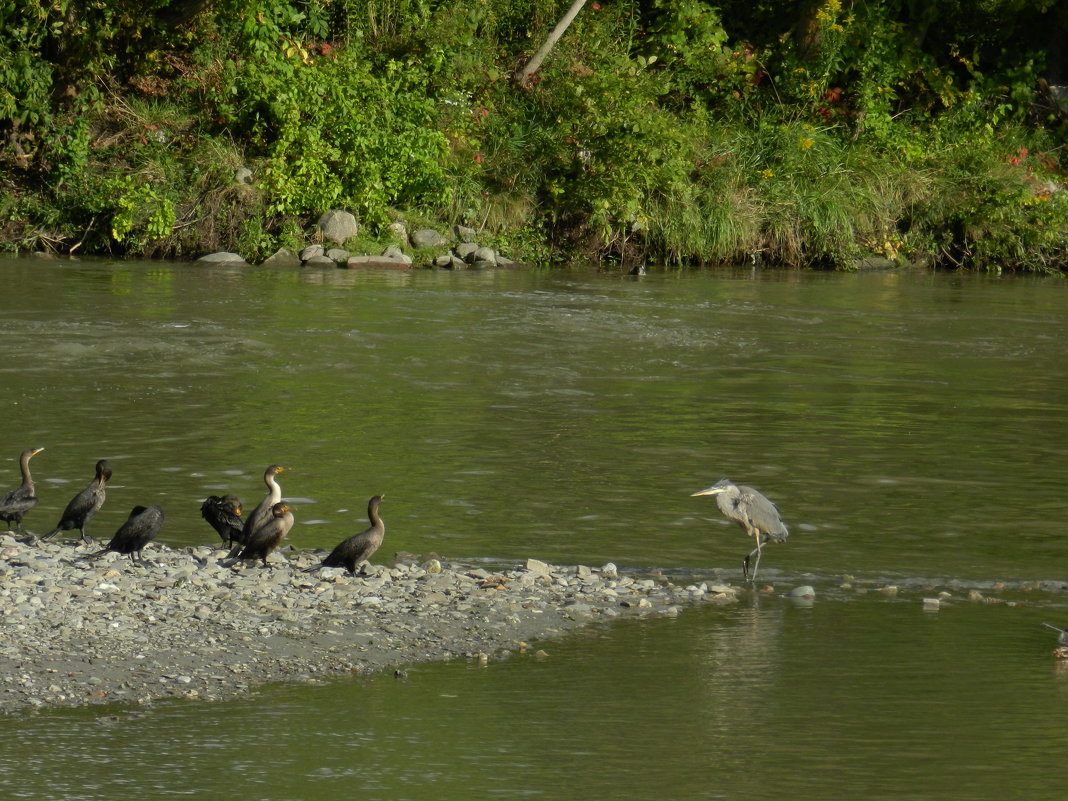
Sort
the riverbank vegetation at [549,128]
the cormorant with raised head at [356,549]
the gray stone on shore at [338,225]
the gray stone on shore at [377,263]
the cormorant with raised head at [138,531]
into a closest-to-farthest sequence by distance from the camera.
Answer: the cormorant with raised head at [356,549] < the cormorant with raised head at [138,531] < the riverbank vegetation at [549,128] < the gray stone on shore at [377,263] < the gray stone on shore at [338,225]

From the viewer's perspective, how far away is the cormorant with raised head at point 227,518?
28.9ft

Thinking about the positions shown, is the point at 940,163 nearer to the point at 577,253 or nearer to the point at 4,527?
the point at 577,253

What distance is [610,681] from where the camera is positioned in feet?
22.4

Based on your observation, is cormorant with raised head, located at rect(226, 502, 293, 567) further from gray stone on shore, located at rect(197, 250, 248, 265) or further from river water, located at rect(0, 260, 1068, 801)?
gray stone on shore, located at rect(197, 250, 248, 265)

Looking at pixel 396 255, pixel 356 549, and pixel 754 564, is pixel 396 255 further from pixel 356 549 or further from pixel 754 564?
pixel 356 549

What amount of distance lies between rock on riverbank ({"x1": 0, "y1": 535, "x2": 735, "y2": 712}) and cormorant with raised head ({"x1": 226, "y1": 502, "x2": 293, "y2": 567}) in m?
0.08

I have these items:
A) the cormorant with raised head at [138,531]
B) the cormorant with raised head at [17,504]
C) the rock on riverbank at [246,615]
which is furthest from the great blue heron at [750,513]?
the cormorant with raised head at [17,504]

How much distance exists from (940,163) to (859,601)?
868 inches

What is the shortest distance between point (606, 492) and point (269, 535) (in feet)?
10.5

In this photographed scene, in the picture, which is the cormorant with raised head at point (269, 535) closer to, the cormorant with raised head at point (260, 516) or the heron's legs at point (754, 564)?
the cormorant with raised head at point (260, 516)

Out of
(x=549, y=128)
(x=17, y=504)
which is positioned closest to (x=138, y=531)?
(x=17, y=504)

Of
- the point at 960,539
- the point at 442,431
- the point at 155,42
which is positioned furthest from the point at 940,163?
the point at 960,539

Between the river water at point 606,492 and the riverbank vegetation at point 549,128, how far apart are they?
2.89 meters

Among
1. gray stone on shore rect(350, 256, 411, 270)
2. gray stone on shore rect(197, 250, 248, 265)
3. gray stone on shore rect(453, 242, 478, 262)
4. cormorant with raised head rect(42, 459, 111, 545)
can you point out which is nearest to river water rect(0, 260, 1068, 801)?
cormorant with raised head rect(42, 459, 111, 545)
